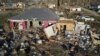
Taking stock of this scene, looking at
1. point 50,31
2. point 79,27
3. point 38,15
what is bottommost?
point 79,27

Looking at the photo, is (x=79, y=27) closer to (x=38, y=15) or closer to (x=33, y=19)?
(x=38, y=15)

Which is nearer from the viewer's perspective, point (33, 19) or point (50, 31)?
point (50, 31)

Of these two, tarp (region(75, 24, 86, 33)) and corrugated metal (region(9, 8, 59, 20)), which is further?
corrugated metal (region(9, 8, 59, 20))

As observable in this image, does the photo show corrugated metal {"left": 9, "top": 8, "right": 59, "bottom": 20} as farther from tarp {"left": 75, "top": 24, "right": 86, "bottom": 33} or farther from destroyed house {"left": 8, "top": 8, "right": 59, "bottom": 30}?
tarp {"left": 75, "top": 24, "right": 86, "bottom": 33}

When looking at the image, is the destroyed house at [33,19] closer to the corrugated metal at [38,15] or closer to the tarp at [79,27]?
the corrugated metal at [38,15]

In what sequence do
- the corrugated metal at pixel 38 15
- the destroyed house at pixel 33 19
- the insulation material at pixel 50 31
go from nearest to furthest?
1. the insulation material at pixel 50 31
2. the destroyed house at pixel 33 19
3. the corrugated metal at pixel 38 15

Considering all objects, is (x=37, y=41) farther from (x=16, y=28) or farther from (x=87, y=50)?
(x=16, y=28)

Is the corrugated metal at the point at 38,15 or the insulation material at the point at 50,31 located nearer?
the insulation material at the point at 50,31

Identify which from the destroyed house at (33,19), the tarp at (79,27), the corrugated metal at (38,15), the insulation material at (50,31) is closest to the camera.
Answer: the insulation material at (50,31)

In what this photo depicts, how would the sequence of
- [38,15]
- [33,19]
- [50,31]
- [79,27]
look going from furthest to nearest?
[38,15] → [33,19] → [79,27] → [50,31]

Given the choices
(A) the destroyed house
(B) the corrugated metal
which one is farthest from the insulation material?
(B) the corrugated metal

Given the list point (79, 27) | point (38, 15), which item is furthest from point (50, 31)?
point (38, 15)

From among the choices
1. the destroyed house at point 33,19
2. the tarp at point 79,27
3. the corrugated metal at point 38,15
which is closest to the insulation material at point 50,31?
the destroyed house at point 33,19
